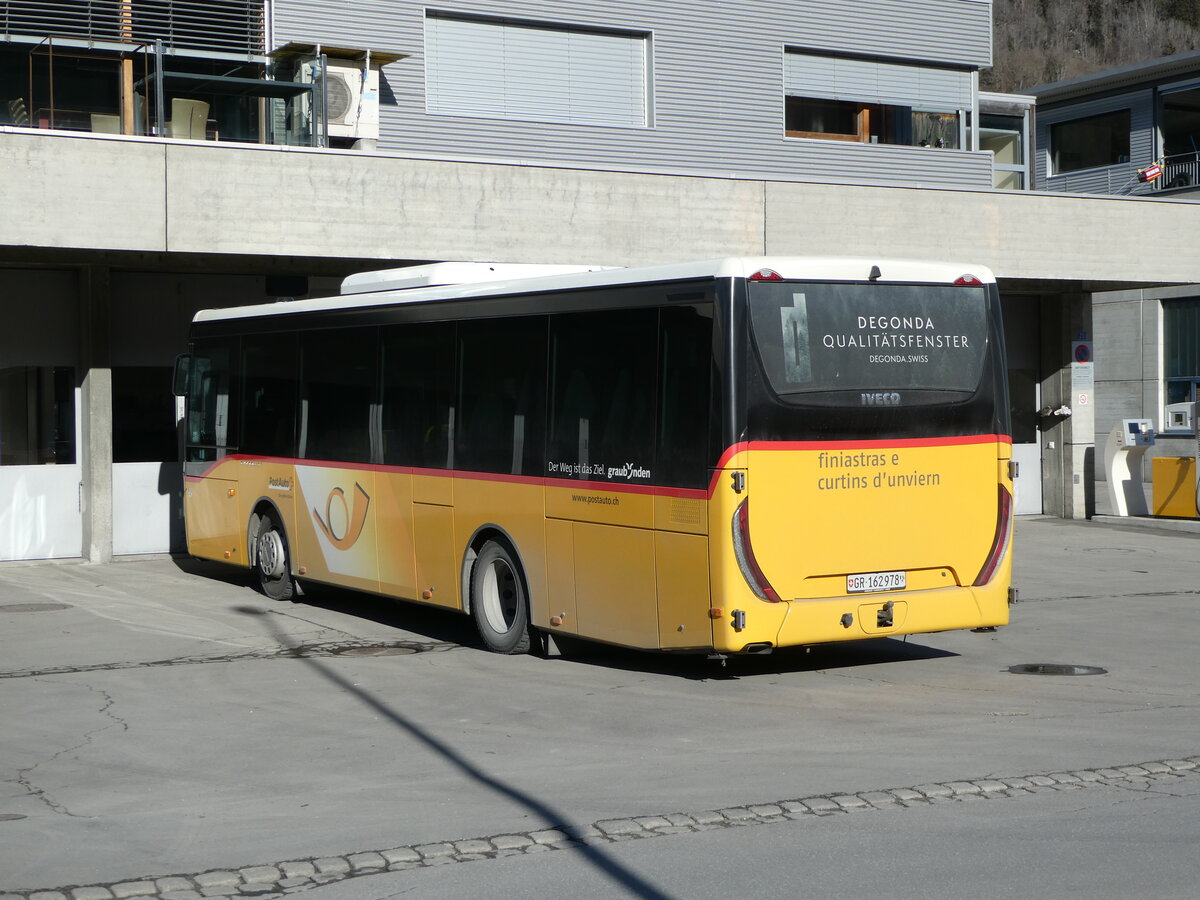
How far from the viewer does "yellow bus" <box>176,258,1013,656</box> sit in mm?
9883

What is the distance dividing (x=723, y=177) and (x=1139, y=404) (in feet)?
83.1

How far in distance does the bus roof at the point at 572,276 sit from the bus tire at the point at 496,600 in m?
2.03

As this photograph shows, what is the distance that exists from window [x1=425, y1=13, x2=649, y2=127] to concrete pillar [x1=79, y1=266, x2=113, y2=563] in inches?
272

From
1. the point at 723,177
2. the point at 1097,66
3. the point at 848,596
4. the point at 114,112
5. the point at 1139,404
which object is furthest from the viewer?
the point at 1097,66

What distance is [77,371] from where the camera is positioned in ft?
62.3

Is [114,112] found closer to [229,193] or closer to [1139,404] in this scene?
[229,193]

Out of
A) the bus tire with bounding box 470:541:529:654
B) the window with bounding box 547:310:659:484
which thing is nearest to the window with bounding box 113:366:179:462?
the bus tire with bounding box 470:541:529:654

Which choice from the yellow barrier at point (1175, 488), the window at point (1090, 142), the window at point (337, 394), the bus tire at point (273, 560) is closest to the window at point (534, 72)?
the yellow barrier at point (1175, 488)

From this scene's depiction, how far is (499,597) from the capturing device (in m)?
12.1

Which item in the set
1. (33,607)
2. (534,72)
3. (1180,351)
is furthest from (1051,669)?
(1180,351)

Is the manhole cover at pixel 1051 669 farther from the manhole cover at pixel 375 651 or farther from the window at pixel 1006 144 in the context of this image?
the window at pixel 1006 144

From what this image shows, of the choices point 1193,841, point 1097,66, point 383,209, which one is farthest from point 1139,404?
point 1097,66

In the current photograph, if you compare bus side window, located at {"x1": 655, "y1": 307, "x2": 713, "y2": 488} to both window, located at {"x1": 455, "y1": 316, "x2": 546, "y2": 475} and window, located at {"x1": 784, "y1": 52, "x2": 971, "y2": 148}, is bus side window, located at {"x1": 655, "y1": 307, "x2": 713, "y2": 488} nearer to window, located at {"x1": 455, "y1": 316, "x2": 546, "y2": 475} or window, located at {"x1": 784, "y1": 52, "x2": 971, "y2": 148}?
window, located at {"x1": 455, "y1": 316, "x2": 546, "y2": 475}

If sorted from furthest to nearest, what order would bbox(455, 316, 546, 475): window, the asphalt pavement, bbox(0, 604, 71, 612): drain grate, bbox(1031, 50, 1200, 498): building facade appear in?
bbox(1031, 50, 1200, 498): building facade → bbox(0, 604, 71, 612): drain grate → bbox(455, 316, 546, 475): window → the asphalt pavement
